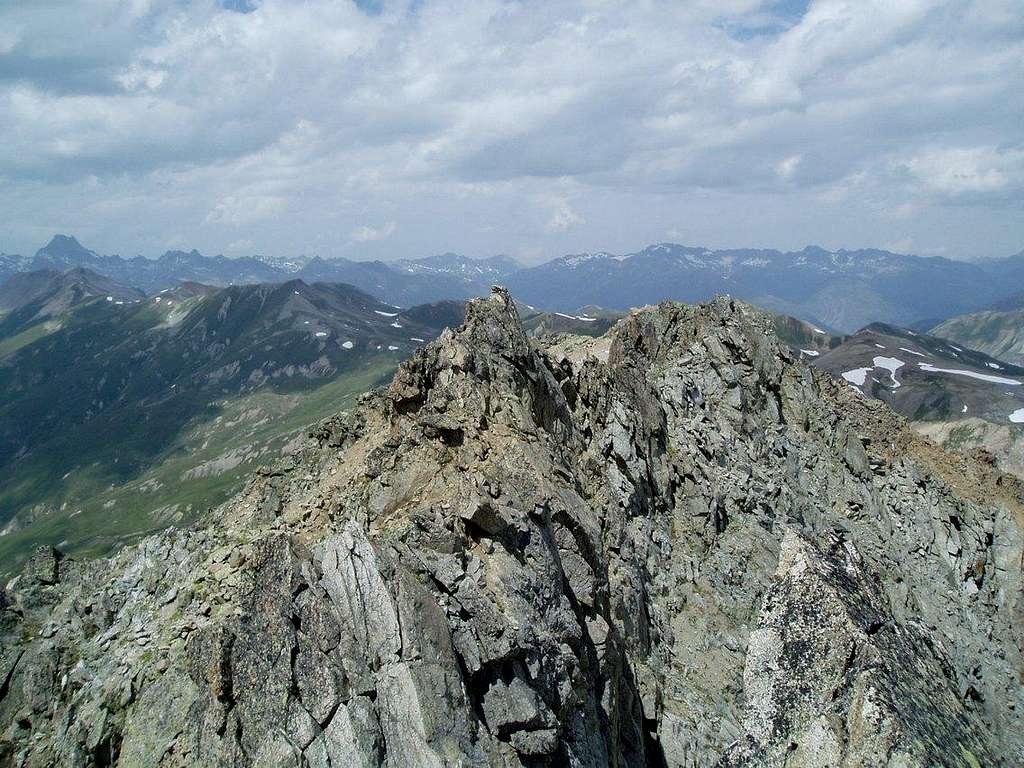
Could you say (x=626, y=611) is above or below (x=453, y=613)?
below

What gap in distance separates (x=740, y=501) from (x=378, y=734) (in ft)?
111

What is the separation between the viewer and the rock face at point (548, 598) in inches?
571

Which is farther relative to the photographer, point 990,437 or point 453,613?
point 990,437

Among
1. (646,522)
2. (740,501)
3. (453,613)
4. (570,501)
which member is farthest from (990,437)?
(453,613)

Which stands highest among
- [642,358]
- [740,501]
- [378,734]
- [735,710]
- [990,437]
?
[642,358]

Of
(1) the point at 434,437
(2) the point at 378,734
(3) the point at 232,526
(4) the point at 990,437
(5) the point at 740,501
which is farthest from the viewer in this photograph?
(4) the point at 990,437

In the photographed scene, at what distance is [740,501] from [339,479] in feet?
92.5

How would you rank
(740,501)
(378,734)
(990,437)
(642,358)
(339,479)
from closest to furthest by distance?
(378,734)
(339,479)
(740,501)
(642,358)
(990,437)

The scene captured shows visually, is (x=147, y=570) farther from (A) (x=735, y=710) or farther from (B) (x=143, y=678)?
(A) (x=735, y=710)

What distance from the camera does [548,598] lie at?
23.8 m

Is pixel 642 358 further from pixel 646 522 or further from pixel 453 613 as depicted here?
pixel 453 613

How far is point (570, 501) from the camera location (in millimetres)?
29688

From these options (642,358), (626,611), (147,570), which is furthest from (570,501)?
(642,358)

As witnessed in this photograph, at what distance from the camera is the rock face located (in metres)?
14.5
